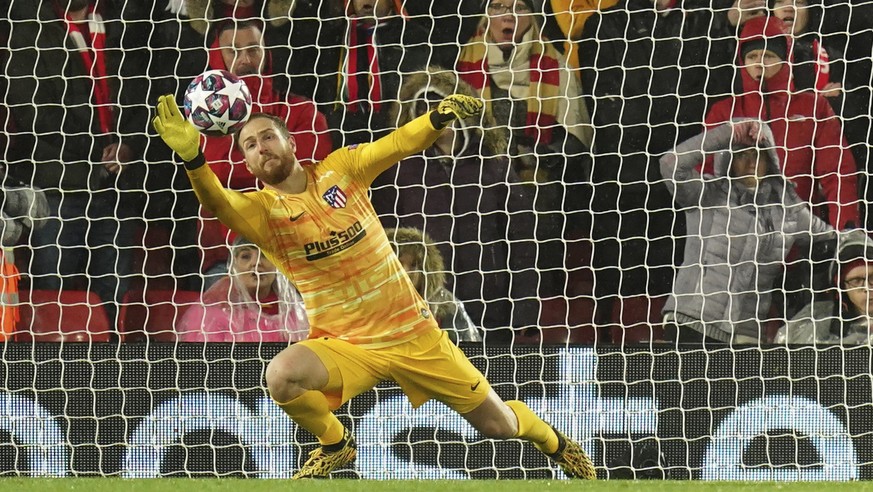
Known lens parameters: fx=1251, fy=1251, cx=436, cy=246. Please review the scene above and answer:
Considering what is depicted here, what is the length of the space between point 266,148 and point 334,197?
326mm

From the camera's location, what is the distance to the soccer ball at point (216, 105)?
4.62m

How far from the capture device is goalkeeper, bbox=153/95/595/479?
15.5 feet

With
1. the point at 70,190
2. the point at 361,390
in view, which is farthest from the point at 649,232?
the point at 70,190

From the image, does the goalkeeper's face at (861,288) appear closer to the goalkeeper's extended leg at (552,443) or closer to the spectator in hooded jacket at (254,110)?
the goalkeeper's extended leg at (552,443)

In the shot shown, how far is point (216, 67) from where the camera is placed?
6.50 m

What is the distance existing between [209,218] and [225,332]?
2.10 feet

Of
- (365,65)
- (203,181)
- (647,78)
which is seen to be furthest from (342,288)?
(647,78)

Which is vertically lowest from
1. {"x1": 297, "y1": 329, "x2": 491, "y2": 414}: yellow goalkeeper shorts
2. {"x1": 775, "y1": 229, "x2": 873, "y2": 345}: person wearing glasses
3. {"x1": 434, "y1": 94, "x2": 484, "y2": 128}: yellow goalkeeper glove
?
{"x1": 775, "y1": 229, "x2": 873, "y2": 345}: person wearing glasses

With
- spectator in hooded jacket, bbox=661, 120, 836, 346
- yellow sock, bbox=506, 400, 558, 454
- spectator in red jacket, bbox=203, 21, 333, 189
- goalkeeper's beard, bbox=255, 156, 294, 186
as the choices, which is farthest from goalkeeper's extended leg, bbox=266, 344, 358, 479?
spectator in hooded jacket, bbox=661, 120, 836, 346

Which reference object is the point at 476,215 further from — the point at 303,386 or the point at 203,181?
the point at 203,181

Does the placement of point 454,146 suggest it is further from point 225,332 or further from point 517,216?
point 225,332

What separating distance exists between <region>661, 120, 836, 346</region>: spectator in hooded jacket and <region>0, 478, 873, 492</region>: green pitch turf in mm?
1416

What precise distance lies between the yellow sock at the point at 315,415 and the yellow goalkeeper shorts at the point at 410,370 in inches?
2.2

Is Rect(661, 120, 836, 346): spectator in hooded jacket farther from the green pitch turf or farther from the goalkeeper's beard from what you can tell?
the goalkeeper's beard
